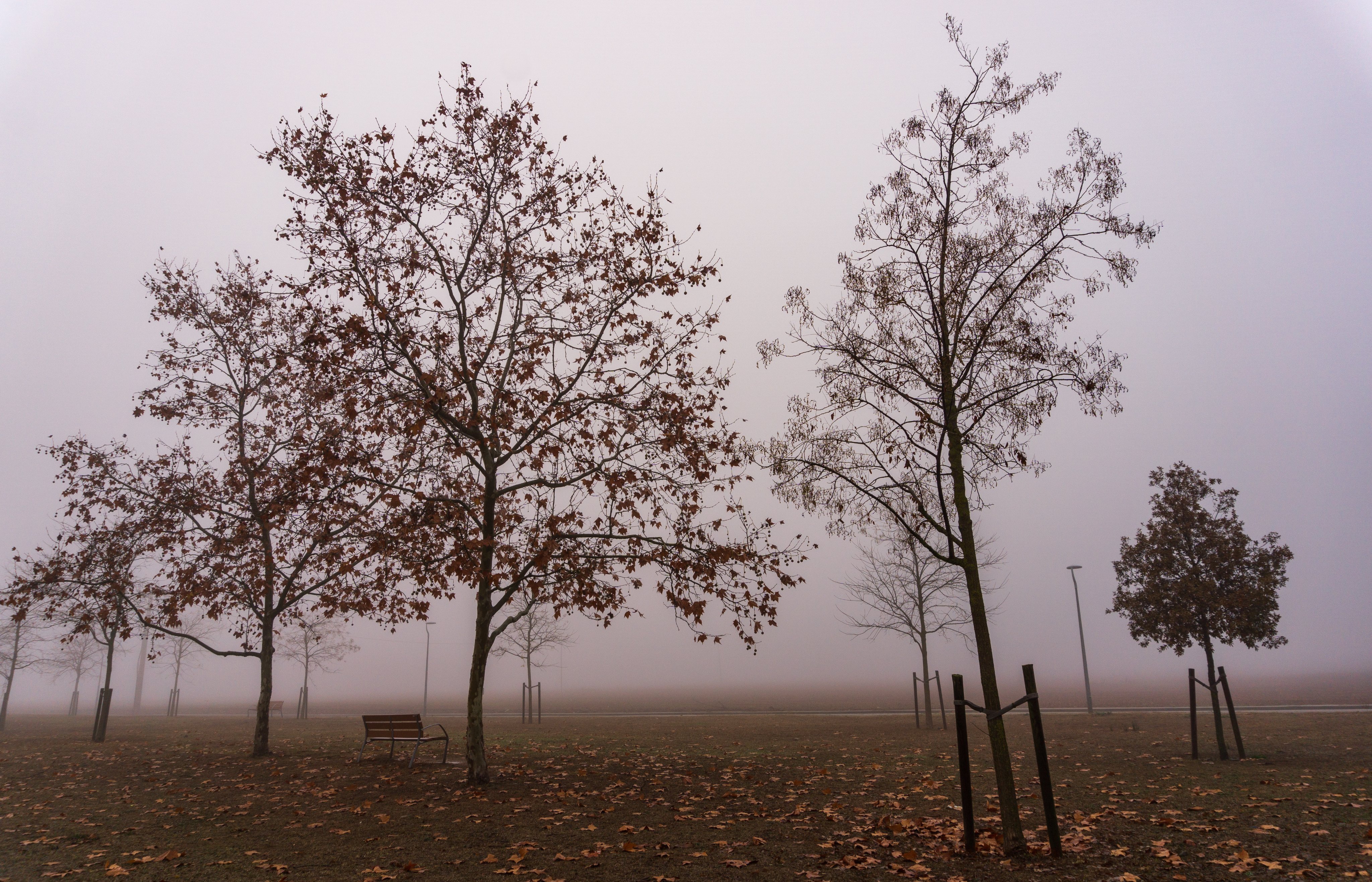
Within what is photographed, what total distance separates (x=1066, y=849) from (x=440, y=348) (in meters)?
11.5

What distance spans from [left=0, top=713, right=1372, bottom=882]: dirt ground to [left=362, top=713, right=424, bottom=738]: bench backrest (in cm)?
56

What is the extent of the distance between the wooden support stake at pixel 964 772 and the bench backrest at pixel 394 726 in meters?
9.44

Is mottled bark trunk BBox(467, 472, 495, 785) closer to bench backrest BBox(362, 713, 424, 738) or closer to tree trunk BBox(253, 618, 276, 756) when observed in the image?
bench backrest BBox(362, 713, 424, 738)

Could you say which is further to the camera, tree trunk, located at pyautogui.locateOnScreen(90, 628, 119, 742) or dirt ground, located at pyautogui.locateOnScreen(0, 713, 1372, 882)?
tree trunk, located at pyautogui.locateOnScreen(90, 628, 119, 742)

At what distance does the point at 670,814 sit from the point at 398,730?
6.67m

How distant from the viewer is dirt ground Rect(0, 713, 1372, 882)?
24.4ft

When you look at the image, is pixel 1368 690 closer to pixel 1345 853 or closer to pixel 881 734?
pixel 881 734

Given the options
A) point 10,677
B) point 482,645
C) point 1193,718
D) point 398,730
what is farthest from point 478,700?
point 10,677

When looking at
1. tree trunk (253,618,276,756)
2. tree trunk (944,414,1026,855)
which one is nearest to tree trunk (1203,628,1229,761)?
tree trunk (944,414,1026,855)

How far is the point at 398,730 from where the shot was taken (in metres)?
13.9

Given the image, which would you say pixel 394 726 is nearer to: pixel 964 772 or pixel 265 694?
pixel 265 694

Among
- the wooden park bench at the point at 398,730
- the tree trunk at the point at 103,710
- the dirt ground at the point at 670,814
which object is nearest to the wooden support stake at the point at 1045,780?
the dirt ground at the point at 670,814

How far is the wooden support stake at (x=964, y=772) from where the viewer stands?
312 inches

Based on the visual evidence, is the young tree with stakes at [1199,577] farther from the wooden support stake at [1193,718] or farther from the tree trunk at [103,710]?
the tree trunk at [103,710]
